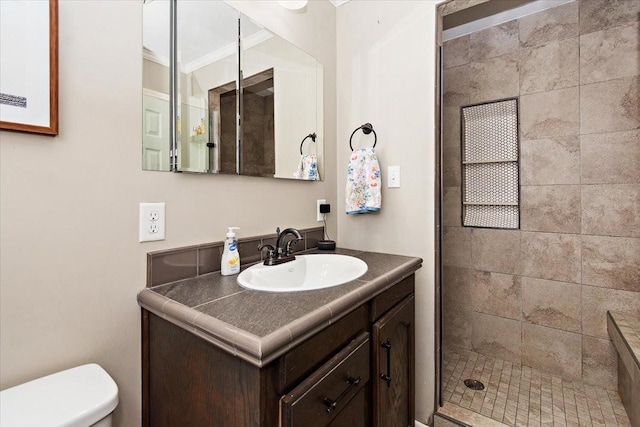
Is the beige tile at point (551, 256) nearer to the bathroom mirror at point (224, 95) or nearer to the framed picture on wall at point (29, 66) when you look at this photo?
the bathroom mirror at point (224, 95)

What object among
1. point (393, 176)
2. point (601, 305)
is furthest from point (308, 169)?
point (601, 305)

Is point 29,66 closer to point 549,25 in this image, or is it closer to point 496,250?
point 496,250

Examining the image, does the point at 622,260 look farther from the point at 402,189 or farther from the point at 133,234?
the point at 133,234

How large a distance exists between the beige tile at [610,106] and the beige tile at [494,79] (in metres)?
0.39

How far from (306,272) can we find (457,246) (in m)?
1.46

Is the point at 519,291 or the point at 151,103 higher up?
the point at 151,103

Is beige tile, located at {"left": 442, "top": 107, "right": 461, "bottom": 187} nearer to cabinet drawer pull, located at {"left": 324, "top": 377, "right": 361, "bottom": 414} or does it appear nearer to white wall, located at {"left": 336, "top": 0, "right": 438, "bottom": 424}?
white wall, located at {"left": 336, "top": 0, "right": 438, "bottom": 424}

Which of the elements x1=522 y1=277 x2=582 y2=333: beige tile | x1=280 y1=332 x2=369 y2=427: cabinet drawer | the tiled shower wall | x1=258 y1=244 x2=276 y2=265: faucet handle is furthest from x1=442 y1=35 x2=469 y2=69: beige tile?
x1=280 y1=332 x2=369 y2=427: cabinet drawer

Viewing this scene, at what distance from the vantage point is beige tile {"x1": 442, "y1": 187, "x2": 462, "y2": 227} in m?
2.28

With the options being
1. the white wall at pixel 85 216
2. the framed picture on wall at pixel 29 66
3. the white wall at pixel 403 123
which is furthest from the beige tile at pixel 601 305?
the framed picture on wall at pixel 29 66

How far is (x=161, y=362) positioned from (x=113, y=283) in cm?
27

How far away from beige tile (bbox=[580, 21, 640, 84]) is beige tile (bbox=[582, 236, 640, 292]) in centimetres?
96

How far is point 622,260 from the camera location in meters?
1.77

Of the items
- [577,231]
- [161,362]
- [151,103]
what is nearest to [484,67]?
[577,231]
